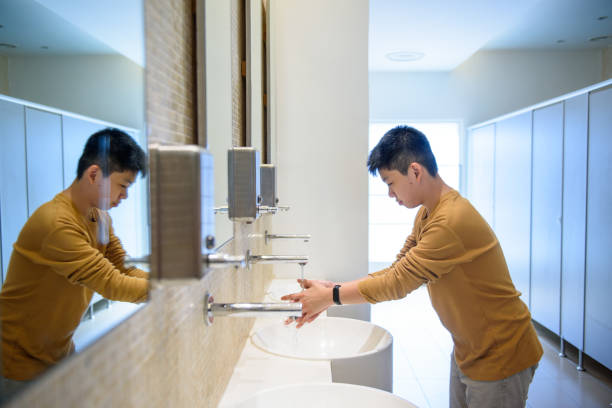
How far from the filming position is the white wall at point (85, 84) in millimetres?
314

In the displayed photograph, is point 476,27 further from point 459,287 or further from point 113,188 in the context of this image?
point 113,188

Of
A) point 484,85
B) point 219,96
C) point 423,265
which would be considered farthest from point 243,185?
point 484,85

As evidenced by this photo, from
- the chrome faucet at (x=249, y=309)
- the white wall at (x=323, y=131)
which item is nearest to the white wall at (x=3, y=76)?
the chrome faucet at (x=249, y=309)

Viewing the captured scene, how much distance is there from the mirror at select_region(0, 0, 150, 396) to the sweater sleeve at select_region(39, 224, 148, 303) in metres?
0.02

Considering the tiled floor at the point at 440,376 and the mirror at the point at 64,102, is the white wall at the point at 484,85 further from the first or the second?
the mirror at the point at 64,102

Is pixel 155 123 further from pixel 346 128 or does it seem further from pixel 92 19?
pixel 346 128

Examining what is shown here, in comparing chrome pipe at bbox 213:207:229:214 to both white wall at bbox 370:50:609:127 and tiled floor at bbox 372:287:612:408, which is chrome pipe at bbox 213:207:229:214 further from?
white wall at bbox 370:50:609:127

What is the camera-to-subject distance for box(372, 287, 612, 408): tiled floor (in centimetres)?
272

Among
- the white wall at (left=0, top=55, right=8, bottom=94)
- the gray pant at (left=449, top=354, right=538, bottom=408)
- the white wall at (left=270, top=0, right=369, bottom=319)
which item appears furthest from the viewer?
the white wall at (left=270, top=0, right=369, bottom=319)

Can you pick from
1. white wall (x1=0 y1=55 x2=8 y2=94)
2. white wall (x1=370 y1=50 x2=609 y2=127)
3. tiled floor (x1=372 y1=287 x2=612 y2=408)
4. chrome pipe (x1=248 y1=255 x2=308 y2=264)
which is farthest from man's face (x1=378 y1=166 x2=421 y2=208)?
white wall (x1=370 y1=50 x2=609 y2=127)

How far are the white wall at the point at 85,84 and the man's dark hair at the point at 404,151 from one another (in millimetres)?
1053

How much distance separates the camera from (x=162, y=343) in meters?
0.66

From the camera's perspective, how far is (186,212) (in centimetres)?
49

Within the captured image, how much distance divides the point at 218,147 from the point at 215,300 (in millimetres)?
360
